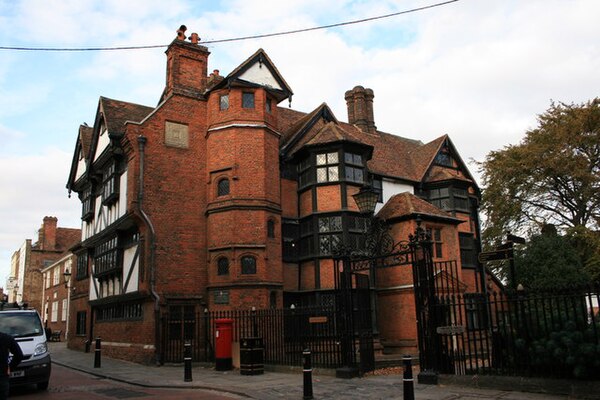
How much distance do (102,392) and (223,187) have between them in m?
10.6

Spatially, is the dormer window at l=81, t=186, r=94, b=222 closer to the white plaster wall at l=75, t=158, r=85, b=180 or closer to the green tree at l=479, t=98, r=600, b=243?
the white plaster wall at l=75, t=158, r=85, b=180

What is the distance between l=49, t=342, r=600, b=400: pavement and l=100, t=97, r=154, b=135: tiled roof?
11.1 metres

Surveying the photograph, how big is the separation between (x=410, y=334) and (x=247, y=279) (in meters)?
7.29

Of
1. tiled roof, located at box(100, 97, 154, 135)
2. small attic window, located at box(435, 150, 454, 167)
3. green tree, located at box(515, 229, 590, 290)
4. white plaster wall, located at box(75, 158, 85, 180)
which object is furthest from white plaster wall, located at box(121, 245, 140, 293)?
green tree, located at box(515, 229, 590, 290)

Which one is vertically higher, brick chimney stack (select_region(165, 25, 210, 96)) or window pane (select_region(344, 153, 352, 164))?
brick chimney stack (select_region(165, 25, 210, 96))

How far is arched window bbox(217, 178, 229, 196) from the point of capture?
2138cm

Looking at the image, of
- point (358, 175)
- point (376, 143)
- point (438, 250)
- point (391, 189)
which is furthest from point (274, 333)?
point (376, 143)

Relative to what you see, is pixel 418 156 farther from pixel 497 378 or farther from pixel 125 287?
pixel 497 378

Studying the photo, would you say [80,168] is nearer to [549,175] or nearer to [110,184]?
[110,184]

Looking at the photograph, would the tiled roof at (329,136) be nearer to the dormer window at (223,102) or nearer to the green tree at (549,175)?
the dormer window at (223,102)

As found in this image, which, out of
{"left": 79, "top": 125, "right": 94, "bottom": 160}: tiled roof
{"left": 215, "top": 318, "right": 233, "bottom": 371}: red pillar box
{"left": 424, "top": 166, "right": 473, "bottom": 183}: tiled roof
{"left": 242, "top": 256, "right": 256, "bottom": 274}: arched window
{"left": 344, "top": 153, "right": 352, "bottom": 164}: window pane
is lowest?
{"left": 215, "top": 318, "right": 233, "bottom": 371}: red pillar box

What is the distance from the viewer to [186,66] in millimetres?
22953

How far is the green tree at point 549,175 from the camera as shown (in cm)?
3052

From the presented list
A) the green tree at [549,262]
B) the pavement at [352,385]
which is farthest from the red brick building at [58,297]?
the green tree at [549,262]
